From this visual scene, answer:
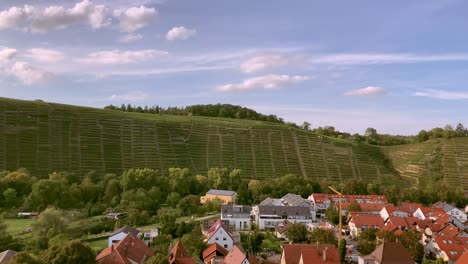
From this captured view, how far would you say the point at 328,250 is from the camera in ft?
126

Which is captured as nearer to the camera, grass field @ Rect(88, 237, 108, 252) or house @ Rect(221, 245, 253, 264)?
house @ Rect(221, 245, 253, 264)

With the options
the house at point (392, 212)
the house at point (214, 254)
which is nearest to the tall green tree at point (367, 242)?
the house at point (214, 254)

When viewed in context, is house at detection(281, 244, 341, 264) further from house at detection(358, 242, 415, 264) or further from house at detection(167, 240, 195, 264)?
house at detection(167, 240, 195, 264)

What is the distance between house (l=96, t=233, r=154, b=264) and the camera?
3488 cm

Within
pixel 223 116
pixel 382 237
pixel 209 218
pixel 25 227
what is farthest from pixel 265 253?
pixel 223 116

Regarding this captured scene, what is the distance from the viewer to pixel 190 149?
311ft

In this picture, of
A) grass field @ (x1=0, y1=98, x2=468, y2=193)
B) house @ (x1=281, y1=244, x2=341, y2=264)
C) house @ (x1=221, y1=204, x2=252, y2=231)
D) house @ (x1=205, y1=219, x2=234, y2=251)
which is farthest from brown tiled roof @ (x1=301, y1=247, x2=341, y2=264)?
grass field @ (x1=0, y1=98, x2=468, y2=193)

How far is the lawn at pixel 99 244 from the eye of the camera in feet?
148

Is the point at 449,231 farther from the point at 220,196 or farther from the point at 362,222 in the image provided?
the point at 220,196

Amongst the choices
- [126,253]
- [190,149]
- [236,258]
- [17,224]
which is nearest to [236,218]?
[236,258]

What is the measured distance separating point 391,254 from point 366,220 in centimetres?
1594

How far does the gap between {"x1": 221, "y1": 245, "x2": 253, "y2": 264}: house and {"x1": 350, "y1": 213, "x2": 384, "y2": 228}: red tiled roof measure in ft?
71.0

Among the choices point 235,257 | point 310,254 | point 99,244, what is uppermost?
point 310,254

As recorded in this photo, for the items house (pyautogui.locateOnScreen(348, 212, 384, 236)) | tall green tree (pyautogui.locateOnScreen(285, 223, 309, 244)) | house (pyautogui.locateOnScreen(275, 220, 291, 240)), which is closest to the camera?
tall green tree (pyautogui.locateOnScreen(285, 223, 309, 244))
